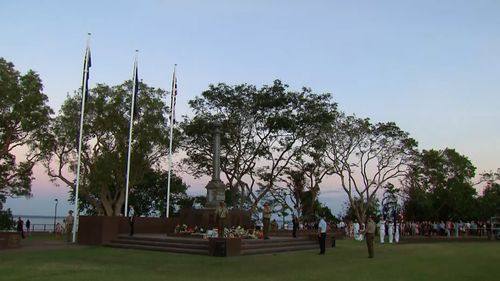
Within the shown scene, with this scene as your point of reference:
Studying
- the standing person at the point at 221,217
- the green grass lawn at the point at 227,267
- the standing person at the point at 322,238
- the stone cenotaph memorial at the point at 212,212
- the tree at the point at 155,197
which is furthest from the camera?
the tree at the point at 155,197

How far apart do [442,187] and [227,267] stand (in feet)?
155

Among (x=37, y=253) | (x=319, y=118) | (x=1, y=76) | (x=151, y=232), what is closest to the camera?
(x=37, y=253)

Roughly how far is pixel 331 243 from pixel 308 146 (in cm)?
1554

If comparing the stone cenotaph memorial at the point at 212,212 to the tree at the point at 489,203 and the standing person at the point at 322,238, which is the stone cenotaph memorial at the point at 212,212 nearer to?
the standing person at the point at 322,238

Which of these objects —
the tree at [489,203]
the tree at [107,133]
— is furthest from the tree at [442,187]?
the tree at [107,133]

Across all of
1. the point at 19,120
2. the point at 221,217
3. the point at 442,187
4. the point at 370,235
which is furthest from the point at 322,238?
the point at 442,187

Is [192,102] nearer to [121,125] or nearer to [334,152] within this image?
[121,125]

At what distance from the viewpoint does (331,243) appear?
26.5 m

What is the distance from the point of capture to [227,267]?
1534cm

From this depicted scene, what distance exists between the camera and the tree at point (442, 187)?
52.3 metres

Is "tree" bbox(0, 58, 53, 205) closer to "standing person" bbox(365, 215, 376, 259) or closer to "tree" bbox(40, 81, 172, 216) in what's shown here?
"tree" bbox(40, 81, 172, 216)

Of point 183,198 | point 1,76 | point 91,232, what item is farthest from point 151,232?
point 183,198

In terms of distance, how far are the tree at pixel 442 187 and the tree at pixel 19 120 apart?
111ft

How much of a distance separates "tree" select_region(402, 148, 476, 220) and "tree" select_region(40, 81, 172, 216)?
25.5 m
